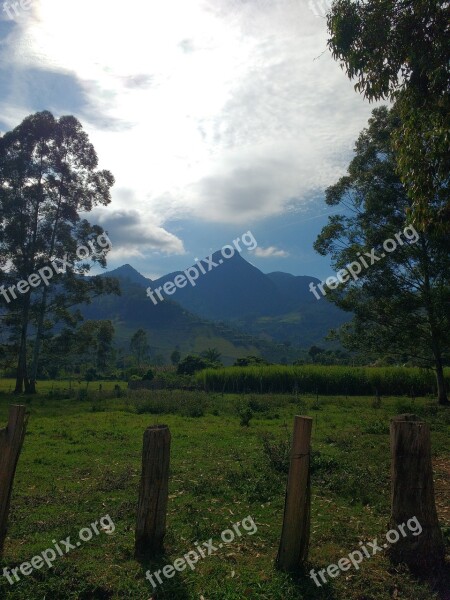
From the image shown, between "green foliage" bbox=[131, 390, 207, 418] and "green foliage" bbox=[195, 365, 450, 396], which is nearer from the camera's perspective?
"green foliage" bbox=[131, 390, 207, 418]

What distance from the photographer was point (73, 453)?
40.1 ft

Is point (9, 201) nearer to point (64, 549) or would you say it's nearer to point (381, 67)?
point (381, 67)

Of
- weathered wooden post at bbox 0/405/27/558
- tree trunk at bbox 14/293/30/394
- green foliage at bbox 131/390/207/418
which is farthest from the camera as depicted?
tree trunk at bbox 14/293/30/394

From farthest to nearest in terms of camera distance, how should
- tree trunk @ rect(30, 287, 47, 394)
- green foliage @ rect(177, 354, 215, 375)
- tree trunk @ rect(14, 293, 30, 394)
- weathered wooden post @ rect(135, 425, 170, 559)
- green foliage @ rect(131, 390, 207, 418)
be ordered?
green foliage @ rect(177, 354, 215, 375)
tree trunk @ rect(14, 293, 30, 394)
tree trunk @ rect(30, 287, 47, 394)
green foliage @ rect(131, 390, 207, 418)
weathered wooden post @ rect(135, 425, 170, 559)

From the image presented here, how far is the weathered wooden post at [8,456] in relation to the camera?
5871mm

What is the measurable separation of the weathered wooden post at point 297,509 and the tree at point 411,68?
6.40 metres

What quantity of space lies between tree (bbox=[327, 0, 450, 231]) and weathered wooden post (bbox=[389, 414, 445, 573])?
18.8 ft

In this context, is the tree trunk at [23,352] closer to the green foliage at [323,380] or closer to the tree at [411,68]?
the green foliage at [323,380]

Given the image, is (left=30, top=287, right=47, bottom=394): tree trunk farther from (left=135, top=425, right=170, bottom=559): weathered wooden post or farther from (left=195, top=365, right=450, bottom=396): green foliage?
(left=135, top=425, right=170, bottom=559): weathered wooden post

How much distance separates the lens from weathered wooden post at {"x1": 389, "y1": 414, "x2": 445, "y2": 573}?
531cm

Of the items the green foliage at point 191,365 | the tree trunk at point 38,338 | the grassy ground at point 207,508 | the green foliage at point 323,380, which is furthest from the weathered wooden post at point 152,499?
the green foliage at point 191,365

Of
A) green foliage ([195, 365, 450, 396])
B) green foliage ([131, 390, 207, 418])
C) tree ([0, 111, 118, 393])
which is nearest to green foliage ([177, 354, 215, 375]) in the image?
green foliage ([195, 365, 450, 396])

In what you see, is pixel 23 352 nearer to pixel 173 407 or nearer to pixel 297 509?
pixel 173 407

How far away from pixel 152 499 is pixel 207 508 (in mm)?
2149
